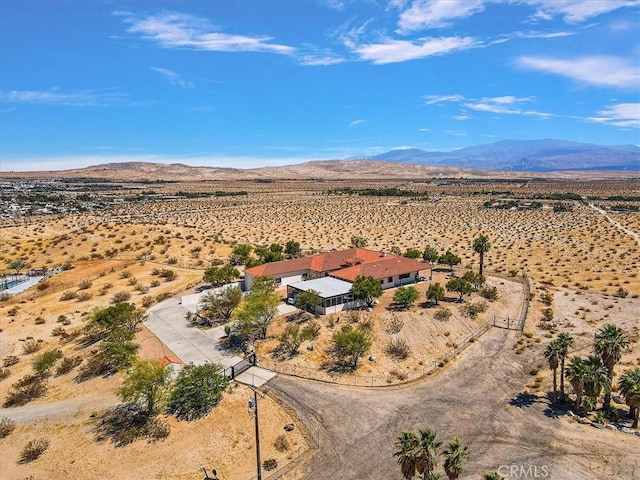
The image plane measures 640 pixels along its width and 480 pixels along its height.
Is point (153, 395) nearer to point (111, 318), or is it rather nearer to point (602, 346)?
point (111, 318)

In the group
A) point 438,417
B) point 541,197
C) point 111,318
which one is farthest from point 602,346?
point 541,197

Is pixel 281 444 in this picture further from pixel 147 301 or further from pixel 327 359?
pixel 147 301

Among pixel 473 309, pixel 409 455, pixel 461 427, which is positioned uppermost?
pixel 409 455

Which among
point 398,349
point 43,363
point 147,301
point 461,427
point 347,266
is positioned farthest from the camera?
point 347,266

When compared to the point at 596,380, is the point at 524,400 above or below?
below

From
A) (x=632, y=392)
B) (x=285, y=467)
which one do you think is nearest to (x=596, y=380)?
(x=632, y=392)
